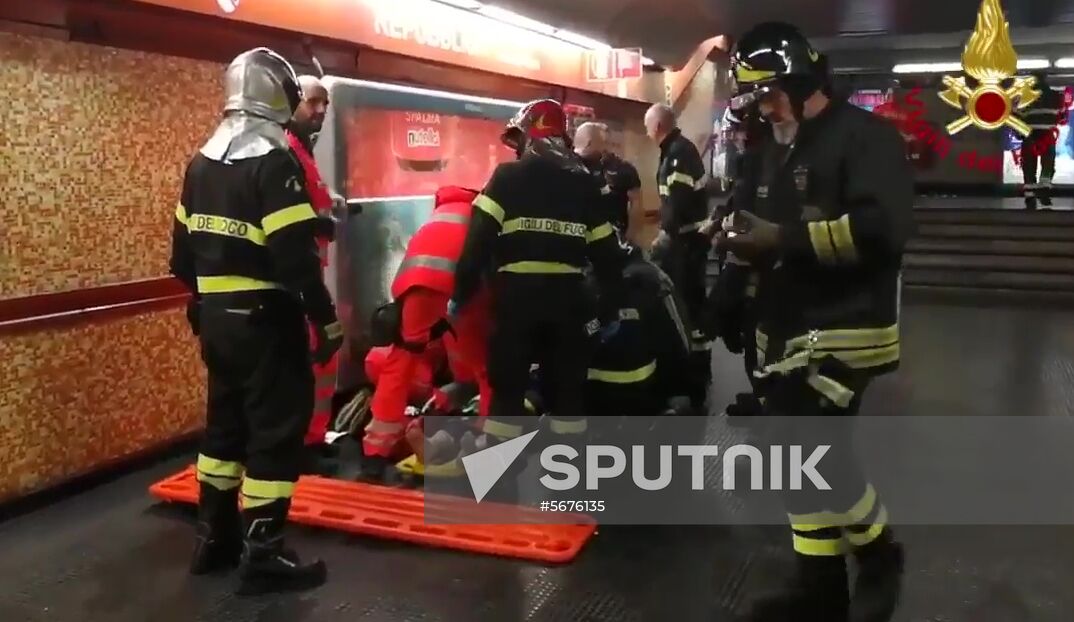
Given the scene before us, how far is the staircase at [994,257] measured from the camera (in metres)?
9.83

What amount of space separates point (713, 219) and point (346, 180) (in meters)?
1.96

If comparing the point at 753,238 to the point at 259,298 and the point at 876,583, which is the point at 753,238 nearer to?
the point at 876,583

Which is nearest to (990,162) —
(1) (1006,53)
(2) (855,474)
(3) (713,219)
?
(1) (1006,53)

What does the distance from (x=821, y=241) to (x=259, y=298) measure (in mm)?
1686

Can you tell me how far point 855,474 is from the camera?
2682mm

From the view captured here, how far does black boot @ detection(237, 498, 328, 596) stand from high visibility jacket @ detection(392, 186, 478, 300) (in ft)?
3.82

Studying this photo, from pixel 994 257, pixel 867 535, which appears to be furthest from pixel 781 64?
pixel 994 257

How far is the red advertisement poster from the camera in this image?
16.7ft

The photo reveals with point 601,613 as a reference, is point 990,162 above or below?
above

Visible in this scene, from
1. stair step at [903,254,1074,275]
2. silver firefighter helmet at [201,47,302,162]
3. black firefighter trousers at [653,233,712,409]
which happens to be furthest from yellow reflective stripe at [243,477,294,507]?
stair step at [903,254,1074,275]

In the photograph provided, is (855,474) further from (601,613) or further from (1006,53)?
(1006,53)

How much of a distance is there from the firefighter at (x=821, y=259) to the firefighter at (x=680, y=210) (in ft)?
9.40

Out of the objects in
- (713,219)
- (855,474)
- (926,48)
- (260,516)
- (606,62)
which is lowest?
(260,516)

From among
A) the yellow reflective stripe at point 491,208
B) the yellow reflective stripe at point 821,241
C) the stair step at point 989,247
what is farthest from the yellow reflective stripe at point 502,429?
the stair step at point 989,247
